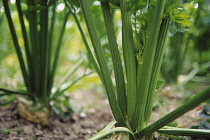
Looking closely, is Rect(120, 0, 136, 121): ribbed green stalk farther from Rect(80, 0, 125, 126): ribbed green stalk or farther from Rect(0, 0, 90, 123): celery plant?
Rect(0, 0, 90, 123): celery plant

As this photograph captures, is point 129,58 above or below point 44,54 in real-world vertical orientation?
above

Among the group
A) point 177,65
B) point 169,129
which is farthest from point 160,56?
point 177,65

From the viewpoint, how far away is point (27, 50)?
1159 mm

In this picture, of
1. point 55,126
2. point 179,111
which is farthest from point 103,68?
Answer: point 55,126

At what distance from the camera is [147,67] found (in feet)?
2.40

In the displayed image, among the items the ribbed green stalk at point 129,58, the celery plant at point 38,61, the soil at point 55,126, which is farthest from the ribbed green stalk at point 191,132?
the celery plant at point 38,61

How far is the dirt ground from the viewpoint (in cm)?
111

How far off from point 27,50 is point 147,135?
0.78m

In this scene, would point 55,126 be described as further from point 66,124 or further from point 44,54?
point 44,54

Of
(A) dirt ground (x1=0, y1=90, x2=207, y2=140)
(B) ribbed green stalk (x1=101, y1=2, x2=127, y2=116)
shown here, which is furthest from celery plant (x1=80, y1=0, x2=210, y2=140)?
(A) dirt ground (x1=0, y1=90, x2=207, y2=140)

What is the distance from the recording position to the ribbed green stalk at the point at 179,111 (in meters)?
0.60

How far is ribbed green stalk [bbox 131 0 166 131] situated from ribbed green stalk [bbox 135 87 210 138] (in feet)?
0.17

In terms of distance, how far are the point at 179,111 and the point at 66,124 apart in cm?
90

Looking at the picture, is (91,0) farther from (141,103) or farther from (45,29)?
(141,103)
